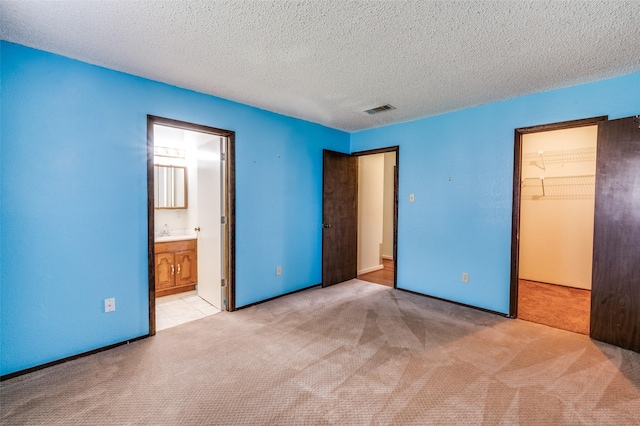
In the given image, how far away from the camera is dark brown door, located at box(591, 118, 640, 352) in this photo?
2.45 m

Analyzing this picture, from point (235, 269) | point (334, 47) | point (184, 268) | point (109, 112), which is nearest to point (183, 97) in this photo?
point (109, 112)

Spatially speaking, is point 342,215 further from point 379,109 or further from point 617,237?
point 617,237

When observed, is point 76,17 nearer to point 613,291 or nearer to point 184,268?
point 184,268

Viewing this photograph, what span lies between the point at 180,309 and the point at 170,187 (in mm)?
1917

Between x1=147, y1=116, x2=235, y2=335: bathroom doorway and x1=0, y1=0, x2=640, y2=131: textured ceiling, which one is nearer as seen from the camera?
x1=0, y1=0, x2=640, y2=131: textured ceiling

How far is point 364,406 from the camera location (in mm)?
1809

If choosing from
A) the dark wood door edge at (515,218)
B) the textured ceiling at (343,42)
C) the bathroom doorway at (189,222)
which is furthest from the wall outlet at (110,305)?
the dark wood door edge at (515,218)

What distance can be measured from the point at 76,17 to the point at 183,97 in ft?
3.66

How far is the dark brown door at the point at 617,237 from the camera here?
96.4 inches

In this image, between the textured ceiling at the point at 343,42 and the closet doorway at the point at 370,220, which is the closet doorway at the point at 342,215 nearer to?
the closet doorway at the point at 370,220

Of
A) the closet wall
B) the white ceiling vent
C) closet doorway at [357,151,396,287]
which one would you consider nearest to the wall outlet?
the white ceiling vent

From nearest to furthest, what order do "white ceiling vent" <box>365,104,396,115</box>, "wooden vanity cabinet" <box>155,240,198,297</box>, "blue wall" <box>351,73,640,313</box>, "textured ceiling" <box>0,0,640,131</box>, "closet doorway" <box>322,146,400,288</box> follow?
"textured ceiling" <box>0,0,640,131</box>
"blue wall" <box>351,73,640,313</box>
"white ceiling vent" <box>365,104,396,115</box>
"wooden vanity cabinet" <box>155,240,198,297</box>
"closet doorway" <box>322,146,400,288</box>

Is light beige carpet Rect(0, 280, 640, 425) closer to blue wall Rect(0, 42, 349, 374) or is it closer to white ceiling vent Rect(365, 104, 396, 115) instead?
blue wall Rect(0, 42, 349, 374)

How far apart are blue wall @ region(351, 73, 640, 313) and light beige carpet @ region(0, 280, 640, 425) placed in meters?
0.74
